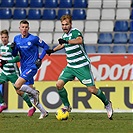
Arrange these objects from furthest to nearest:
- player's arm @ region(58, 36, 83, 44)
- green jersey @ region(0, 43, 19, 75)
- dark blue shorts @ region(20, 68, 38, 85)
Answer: green jersey @ region(0, 43, 19, 75) → dark blue shorts @ region(20, 68, 38, 85) → player's arm @ region(58, 36, 83, 44)

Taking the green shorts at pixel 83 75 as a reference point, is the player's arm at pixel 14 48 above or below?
above

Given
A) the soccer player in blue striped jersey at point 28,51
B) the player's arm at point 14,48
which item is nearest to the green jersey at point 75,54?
the soccer player in blue striped jersey at point 28,51

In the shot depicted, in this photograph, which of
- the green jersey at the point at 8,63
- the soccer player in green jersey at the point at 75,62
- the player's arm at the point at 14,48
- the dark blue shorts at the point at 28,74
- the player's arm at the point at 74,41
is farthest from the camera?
the green jersey at the point at 8,63

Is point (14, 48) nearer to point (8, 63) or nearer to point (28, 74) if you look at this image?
point (28, 74)

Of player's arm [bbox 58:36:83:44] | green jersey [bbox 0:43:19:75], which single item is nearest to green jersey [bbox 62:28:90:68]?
player's arm [bbox 58:36:83:44]

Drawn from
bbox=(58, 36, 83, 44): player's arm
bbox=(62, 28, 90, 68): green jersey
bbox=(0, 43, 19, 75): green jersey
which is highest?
bbox=(58, 36, 83, 44): player's arm

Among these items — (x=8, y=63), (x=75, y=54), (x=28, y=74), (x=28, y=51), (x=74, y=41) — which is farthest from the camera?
(x=8, y=63)

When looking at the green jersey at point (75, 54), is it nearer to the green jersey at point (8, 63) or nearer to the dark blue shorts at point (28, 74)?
the dark blue shorts at point (28, 74)

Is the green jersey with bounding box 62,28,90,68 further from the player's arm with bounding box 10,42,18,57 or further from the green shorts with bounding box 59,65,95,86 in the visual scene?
the player's arm with bounding box 10,42,18,57

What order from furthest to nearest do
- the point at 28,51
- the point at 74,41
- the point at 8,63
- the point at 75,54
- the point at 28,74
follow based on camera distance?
the point at 8,63 < the point at 28,51 < the point at 28,74 < the point at 75,54 < the point at 74,41

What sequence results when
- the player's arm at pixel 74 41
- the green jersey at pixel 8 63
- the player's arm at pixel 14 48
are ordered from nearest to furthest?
the player's arm at pixel 74 41 < the player's arm at pixel 14 48 < the green jersey at pixel 8 63

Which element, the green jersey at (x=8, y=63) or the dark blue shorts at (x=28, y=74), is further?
the green jersey at (x=8, y=63)

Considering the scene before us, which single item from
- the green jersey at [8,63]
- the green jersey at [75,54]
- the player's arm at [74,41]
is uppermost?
the player's arm at [74,41]

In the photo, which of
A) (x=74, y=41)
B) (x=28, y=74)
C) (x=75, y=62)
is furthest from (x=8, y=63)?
(x=74, y=41)
